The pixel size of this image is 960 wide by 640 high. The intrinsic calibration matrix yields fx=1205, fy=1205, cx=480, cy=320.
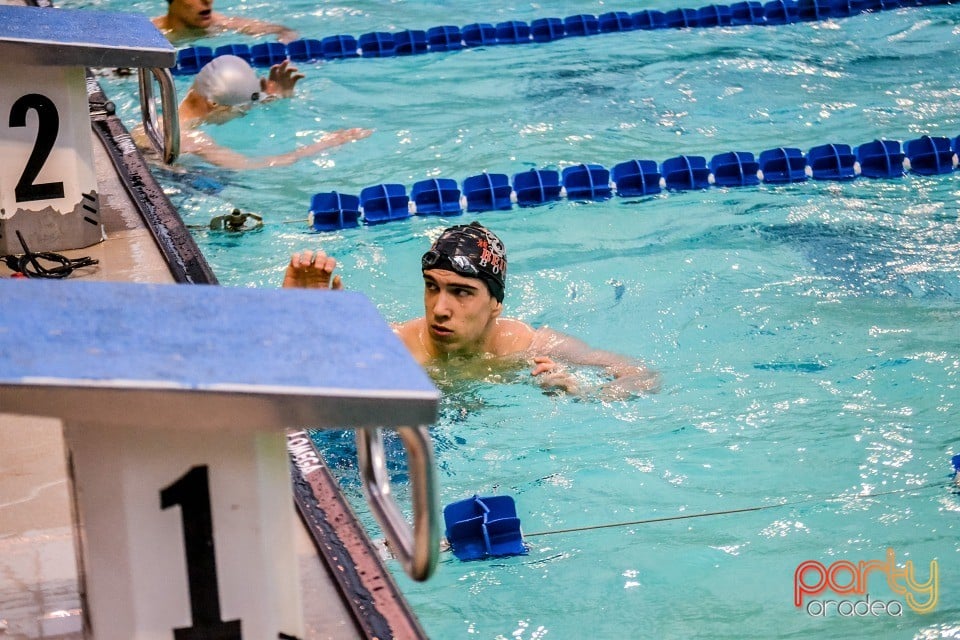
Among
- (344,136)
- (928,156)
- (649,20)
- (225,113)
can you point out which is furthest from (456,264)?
(649,20)

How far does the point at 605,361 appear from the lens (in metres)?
4.58

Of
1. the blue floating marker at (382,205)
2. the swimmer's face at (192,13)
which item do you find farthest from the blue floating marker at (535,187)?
the swimmer's face at (192,13)

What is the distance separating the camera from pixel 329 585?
2.42 metres

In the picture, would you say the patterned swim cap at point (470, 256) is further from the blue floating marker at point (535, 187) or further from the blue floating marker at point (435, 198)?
the blue floating marker at point (535, 187)

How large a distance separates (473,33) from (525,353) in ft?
16.1

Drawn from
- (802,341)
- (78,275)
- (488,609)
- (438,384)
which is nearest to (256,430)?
(488,609)

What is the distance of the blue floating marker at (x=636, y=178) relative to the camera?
20.7 feet

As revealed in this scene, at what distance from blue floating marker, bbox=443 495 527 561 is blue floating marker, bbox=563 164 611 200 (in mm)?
3096

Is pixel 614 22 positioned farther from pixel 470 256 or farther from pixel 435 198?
pixel 470 256

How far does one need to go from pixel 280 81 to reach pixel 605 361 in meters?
3.91

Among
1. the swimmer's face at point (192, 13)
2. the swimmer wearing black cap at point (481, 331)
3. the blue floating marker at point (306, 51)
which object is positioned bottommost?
the swimmer wearing black cap at point (481, 331)

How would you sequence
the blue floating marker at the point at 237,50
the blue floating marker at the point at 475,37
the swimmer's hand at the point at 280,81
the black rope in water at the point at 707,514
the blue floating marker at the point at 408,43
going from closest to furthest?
the black rope in water at the point at 707,514 < the swimmer's hand at the point at 280,81 < the blue floating marker at the point at 237,50 < the blue floating marker at the point at 408,43 < the blue floating marker at the point at 475,37

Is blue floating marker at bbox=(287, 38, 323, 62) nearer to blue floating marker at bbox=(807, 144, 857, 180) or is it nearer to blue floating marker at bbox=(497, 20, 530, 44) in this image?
blue floating marker at bbox=(497, 20, 530, 44)

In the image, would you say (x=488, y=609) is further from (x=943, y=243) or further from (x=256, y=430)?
(x=943, y=243)
